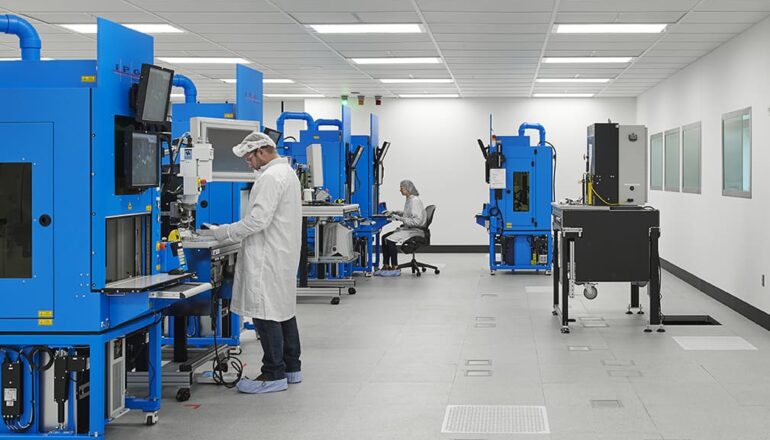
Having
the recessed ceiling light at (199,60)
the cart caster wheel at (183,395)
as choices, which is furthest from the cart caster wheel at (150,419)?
the recessed ceiling light at (199,60)

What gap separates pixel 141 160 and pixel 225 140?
1.65 meters

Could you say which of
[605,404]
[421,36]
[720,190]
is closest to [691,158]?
[720,190]

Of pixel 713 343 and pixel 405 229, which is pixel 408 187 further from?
pixel 713 343

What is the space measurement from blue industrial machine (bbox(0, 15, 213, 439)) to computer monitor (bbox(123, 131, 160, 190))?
1cm

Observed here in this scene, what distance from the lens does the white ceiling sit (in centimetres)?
718

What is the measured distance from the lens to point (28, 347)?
161 inches

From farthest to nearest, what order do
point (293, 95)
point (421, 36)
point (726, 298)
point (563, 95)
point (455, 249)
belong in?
1. point (455, 249)
2. point (293, 95)
3. point (563, 95)
4. point (726, 298)
5. point (421, 36)

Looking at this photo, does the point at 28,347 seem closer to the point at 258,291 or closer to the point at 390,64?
the point at 258,291

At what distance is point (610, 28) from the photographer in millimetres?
8211

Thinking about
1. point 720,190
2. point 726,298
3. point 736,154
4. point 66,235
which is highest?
point 736,154

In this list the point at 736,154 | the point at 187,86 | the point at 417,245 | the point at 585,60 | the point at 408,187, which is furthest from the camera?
the point at 408,187

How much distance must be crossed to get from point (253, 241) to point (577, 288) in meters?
5.93

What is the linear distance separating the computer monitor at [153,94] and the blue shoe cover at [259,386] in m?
1.79

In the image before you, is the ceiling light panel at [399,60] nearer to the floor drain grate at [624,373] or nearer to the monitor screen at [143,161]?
the floor drain grate at [624,373]
